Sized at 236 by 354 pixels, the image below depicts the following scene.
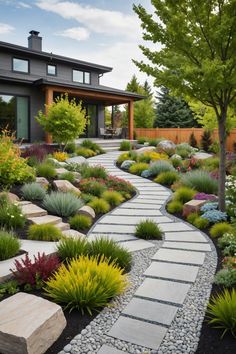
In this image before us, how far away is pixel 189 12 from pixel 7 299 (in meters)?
5.43

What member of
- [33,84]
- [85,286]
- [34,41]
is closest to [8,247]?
[85,286]

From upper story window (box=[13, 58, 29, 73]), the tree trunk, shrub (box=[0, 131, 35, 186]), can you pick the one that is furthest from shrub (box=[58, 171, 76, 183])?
upper story window (box=[13, 58, 29, 73])

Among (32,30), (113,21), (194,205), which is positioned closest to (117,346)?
(194,205)

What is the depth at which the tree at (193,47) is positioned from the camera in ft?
17.9

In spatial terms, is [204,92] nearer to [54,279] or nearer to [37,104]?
[54,279]

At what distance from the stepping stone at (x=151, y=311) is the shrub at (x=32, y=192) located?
4.04 m

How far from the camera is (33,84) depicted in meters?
17.3

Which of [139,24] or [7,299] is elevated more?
[139,24]

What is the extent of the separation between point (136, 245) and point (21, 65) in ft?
54.6

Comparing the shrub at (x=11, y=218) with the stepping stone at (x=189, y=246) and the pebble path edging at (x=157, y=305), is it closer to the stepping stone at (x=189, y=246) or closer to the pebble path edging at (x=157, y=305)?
the pebble path edging at (x=157, y=305)

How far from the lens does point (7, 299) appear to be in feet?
9.75

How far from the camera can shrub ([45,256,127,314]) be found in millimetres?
3008

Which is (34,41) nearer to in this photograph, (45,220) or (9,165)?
(9,165)

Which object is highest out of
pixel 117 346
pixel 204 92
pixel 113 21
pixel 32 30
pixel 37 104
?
pixel 32 30
